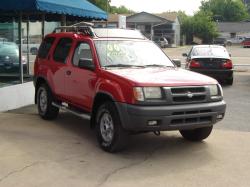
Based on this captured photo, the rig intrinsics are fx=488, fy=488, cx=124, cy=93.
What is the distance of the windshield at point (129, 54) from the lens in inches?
324

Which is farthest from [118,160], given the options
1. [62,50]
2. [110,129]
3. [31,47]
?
[31,47]

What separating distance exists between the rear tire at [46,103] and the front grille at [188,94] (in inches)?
137

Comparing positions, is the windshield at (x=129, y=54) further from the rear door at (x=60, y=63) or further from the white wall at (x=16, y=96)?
A: the white wall at (x=16, y=96)

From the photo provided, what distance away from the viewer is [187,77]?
25.1 ft

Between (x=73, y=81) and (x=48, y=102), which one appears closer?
(x=73, y=81)

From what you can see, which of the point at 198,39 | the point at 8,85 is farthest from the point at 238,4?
the point at 8,85

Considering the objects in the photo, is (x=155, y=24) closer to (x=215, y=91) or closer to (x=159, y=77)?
(x=215, y=91)

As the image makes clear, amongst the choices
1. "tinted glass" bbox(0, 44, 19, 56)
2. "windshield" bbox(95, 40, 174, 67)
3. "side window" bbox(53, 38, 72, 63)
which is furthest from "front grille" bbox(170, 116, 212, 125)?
"tinted glass" bbox(0, 44, 19, 56)

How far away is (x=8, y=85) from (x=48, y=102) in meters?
2.37

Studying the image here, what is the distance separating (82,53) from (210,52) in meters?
10.2

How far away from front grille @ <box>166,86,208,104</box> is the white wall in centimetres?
525

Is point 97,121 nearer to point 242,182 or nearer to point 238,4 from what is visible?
point 242,182

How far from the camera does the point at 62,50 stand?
9.55 metres

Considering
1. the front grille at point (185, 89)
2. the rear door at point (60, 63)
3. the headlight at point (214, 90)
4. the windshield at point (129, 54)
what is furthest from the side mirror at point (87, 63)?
the headlight at point (214, 90)
